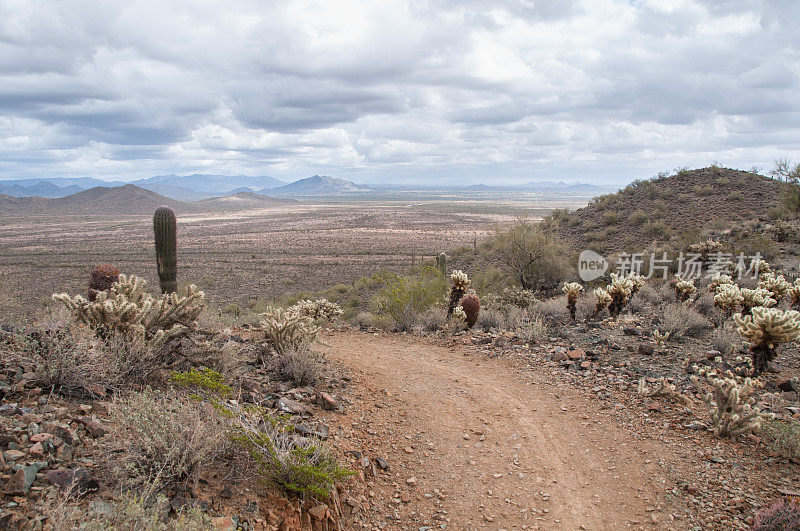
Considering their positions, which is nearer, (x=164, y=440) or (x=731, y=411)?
(x=164, y=440)

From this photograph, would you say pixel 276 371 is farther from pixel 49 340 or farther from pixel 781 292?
pixel 781 292

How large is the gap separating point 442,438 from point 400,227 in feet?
217

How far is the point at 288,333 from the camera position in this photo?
7.11 metres

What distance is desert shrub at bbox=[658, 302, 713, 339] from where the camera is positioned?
888 cm

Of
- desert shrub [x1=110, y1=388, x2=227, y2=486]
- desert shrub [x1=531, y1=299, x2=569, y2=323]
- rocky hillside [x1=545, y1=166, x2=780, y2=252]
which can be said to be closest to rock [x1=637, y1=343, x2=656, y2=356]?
desert shrub [x1=531, y1=299, x2=569, y2=323]

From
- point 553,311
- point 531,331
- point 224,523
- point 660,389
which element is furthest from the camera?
point 553,311

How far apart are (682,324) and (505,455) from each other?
574 centimetres

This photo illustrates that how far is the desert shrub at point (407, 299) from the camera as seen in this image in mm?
11977

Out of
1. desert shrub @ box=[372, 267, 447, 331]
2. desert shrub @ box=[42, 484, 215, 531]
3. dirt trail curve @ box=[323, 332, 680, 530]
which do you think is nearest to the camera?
desert shrub @ box=[42, 484, 215, 531]

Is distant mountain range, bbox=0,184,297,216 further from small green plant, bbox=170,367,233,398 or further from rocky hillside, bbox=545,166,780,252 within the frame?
small green plant, bbox=170,367,233,398

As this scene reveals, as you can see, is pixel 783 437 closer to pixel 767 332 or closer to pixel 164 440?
pixel 767 332

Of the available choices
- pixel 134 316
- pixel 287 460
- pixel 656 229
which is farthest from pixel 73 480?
pixel 656 229

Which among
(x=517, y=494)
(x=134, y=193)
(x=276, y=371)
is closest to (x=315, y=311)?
(x=276, y=371)

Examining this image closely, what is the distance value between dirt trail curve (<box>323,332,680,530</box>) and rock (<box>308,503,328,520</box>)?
0.67 m
